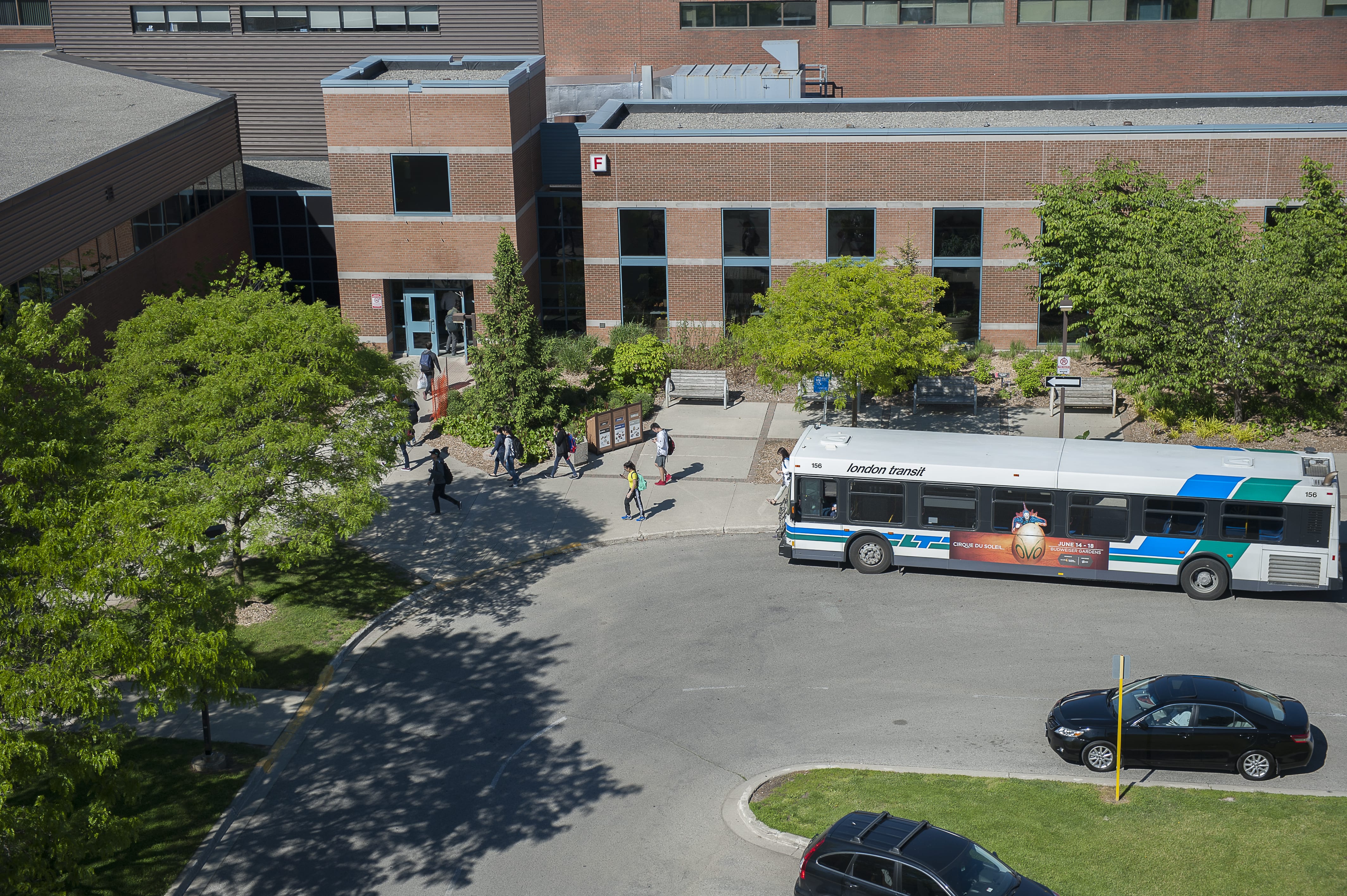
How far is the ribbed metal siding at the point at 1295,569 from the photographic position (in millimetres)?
23969

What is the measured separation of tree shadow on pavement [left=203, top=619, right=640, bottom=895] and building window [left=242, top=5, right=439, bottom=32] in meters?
33.2

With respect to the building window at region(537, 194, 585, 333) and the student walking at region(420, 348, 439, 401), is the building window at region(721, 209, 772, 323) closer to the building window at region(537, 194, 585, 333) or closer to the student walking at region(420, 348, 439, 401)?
the building window at region(537, 194, 585, 333)

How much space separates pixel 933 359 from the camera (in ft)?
99.9

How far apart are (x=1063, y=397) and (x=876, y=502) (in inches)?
314

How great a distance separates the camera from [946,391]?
35875mm

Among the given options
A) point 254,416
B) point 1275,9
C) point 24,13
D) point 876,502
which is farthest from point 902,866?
point 24,13

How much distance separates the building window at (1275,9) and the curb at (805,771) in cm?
4163

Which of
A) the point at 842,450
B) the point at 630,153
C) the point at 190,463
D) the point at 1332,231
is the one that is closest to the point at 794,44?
the point at 630,153

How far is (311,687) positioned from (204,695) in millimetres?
4076

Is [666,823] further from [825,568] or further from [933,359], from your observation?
[933,359]

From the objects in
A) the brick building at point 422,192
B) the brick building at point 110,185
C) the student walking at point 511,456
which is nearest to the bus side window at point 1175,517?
the student walking at point 511,456

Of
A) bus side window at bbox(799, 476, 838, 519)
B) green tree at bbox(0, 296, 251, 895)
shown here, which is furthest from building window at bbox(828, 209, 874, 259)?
green tree at bbox(0, 296, 251, 895)

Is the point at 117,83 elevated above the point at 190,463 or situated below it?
above

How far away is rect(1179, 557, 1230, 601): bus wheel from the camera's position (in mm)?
24547
